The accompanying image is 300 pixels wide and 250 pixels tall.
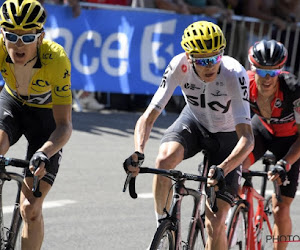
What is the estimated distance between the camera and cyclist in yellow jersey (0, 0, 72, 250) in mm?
5992

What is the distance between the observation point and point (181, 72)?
665 cm

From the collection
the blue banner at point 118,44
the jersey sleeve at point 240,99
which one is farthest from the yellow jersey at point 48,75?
the blue banner at point 118,44

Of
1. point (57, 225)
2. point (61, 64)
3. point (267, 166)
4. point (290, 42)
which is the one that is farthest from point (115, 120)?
point (61, 64)

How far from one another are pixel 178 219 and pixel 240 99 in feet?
3.59

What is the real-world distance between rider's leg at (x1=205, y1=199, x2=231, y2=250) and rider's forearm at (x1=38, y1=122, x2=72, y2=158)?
1276 mm

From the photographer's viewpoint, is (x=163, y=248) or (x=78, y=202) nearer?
(x=163, y=248)

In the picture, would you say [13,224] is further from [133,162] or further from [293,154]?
[293,154]

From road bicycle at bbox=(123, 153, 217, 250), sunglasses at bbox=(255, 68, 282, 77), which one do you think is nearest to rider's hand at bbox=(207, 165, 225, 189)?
road bicycle at bbox=(123, 153, 217, 250)

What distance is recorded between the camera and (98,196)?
944 cm

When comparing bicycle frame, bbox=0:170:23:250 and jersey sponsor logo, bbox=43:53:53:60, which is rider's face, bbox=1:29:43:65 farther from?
bicycle frame, bbox=0:170:23:250

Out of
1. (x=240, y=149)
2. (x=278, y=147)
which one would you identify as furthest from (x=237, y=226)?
(x=278, y=147)

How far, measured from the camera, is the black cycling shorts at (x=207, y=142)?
6.74m

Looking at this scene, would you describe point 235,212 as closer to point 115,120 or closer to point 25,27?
point 25,27

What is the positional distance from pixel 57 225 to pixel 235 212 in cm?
207
